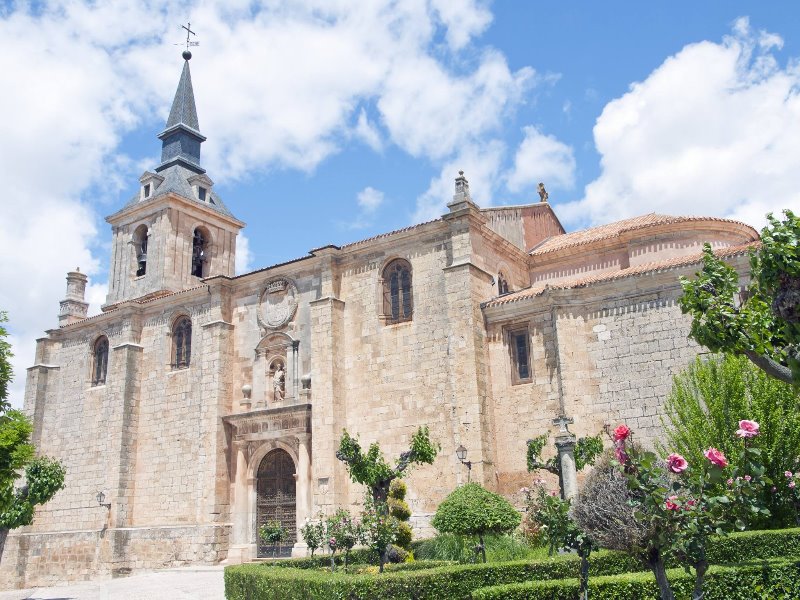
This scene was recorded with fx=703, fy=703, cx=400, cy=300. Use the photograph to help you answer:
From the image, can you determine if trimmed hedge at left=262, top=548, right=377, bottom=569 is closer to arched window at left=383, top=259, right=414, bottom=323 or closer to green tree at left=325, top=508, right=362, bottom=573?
green tree at left=325, top=508, right=362, bottom=573

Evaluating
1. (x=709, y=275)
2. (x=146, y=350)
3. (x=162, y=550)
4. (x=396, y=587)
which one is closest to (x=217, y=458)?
(x=162, y=550)

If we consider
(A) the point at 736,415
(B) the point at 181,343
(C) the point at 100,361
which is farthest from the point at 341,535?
(C) the point at 100,361

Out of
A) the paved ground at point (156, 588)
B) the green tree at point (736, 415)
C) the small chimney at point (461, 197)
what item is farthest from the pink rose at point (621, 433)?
the small chimney at point (461, 197)

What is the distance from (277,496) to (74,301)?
15.3m

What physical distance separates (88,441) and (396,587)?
2041 centimetres

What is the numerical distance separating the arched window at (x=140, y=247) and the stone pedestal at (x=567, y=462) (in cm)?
2261

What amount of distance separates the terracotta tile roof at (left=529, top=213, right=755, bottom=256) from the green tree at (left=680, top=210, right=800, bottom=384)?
35.8 feet

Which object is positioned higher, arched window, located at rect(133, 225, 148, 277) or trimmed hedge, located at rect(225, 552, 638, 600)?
arched window, located at rect(133, 225, 148, 277)

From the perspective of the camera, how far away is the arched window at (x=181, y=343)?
85.0 ft

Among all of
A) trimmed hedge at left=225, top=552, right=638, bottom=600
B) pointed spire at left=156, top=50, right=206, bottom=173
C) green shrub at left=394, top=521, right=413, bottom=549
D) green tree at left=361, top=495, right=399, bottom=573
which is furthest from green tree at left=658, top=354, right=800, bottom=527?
pointed spire at left=156, top=50, right=206, bottom=173

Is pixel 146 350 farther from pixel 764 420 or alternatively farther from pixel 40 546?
pixel 764 420

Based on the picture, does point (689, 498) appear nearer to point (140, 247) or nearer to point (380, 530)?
point (380, 530)

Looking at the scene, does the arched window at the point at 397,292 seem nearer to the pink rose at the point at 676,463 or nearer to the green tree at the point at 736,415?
the green tree at the point at 736,415

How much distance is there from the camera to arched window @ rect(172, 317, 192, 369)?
25906 mm
